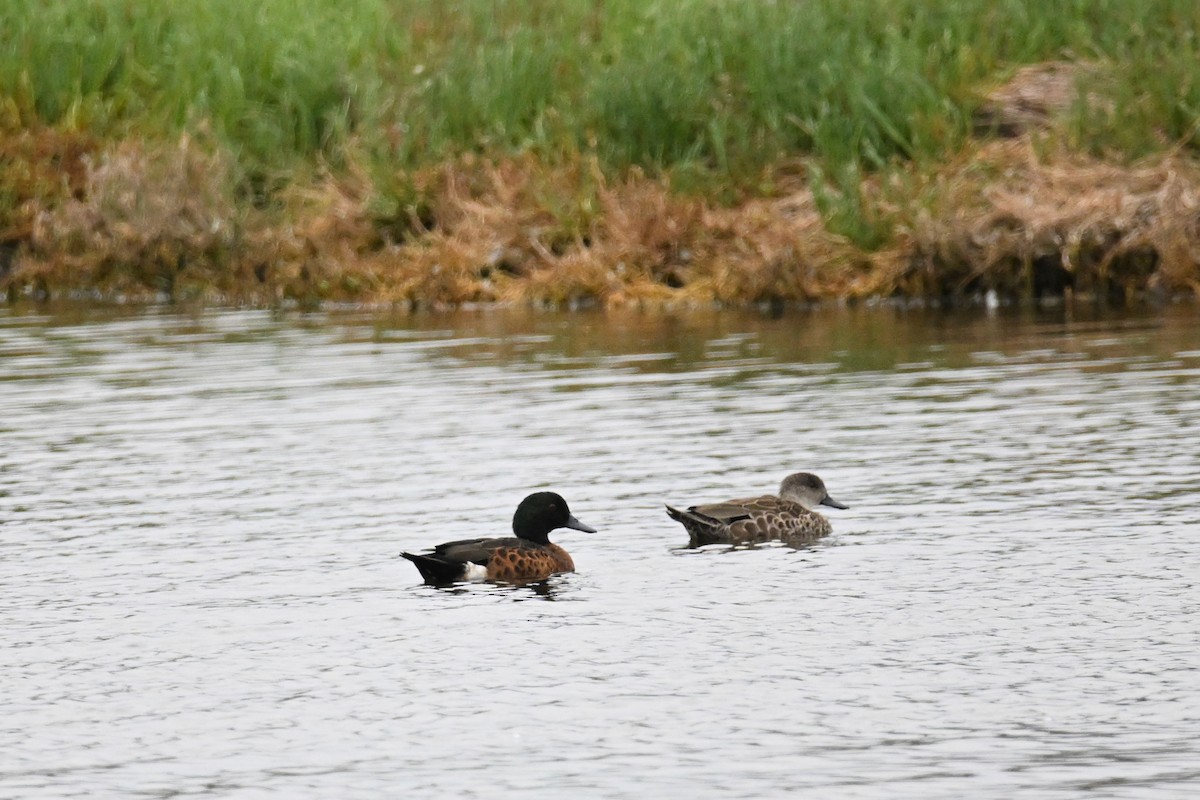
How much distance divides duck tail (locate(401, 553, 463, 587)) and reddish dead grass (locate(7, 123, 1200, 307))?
13.5 meters

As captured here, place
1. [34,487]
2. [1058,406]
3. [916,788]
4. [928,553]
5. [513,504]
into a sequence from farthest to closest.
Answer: [1058,406], [34,487], [513,504], [928,553], [916,788]

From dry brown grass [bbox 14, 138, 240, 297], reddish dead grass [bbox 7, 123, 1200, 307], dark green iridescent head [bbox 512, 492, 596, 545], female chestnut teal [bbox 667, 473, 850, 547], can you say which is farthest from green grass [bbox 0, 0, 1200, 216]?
dark green iridescent head [bbox 512, 492, 596, 545]

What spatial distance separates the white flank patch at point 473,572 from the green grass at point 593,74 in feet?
47.4

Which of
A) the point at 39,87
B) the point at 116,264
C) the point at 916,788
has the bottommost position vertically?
the point at 916,788

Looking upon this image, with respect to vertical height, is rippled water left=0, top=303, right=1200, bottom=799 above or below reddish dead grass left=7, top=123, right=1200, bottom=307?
below

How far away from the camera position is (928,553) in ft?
37.8

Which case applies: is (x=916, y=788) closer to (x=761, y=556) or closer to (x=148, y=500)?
(x=761, y=556)

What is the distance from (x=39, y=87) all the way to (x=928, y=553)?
22.3 meters

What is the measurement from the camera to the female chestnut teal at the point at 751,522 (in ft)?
39.7

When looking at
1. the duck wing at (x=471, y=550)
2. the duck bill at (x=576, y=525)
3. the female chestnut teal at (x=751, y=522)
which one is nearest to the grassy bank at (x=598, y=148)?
the female chestnut teal at (x=751, y=522)

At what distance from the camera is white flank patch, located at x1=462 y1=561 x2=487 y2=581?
11.2m

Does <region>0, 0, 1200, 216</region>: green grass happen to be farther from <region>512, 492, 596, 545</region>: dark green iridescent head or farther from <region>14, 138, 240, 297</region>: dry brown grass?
<region>512, 492, 596, 545</region>: dark green iridescent head

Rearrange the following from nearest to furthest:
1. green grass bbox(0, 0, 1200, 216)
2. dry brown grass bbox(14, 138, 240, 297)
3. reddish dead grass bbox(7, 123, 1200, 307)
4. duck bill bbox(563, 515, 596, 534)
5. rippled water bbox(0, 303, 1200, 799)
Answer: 1. rippled water bbox(0, 303, 1200, 799)
2. duck bill bbox(563, 515, 596, 534)
3. reddish dead grass bbox(7, 123, 1200, 307)
4. green grass bbox(0, 0, 1200, 216)
5. dry brown grass bbox(14, 138, 240, 297)

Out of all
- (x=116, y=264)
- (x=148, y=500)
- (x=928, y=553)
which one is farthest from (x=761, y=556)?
(x=116, y=264)
